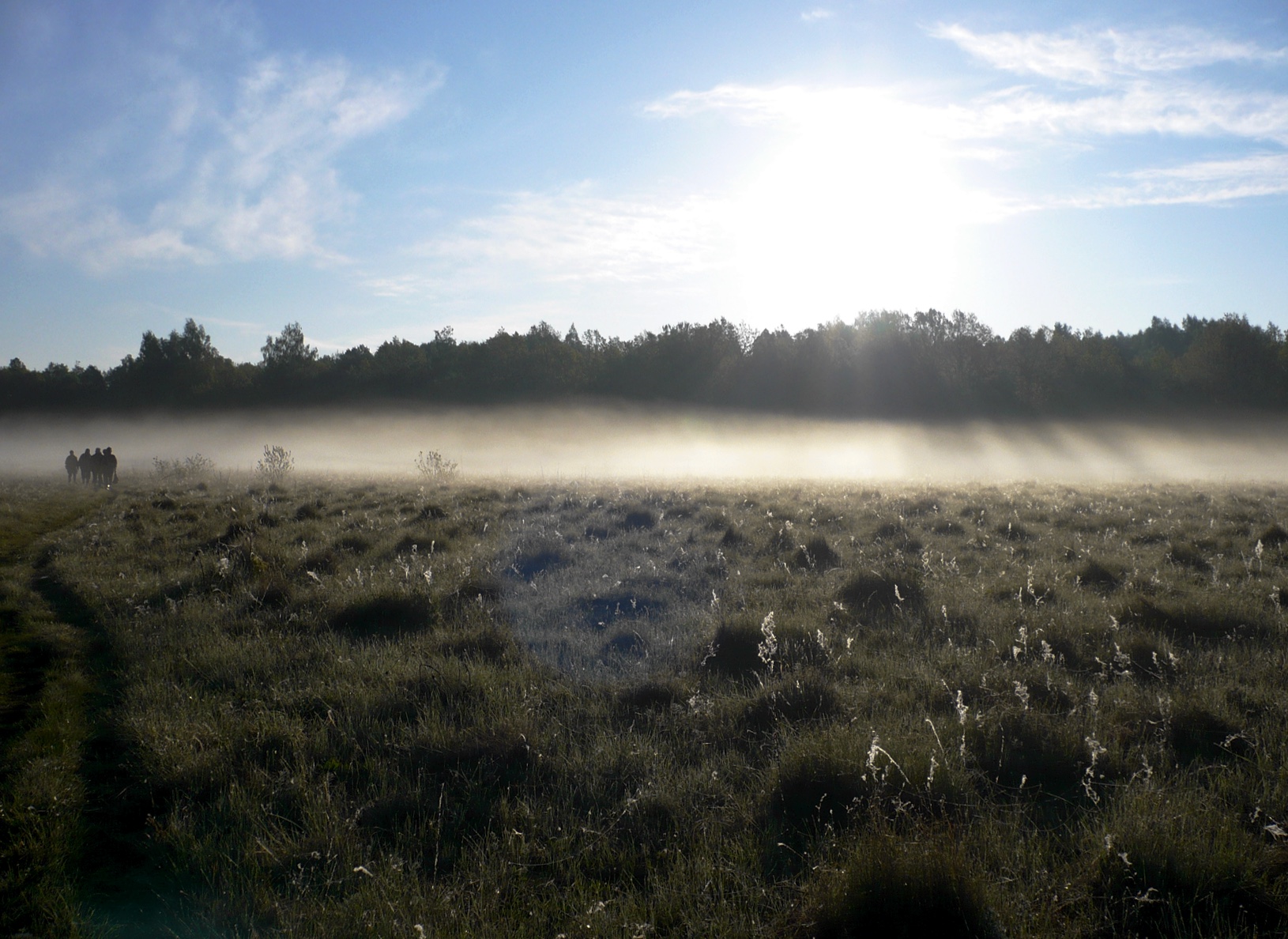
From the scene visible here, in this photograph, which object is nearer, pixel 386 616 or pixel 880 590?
pixel 386 616

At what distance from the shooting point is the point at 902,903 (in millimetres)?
2785

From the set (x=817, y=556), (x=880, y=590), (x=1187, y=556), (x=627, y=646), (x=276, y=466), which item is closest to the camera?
(x=627, y=646)

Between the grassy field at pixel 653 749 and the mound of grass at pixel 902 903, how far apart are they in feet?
0.04

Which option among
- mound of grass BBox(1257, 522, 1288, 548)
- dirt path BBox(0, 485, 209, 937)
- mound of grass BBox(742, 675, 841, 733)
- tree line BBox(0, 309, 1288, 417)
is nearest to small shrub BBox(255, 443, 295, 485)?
dirt path BBox(0, 485, 209, 937)

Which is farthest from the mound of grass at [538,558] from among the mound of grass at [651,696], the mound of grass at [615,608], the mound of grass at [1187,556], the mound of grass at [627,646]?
the mound of grass at [1187,556]

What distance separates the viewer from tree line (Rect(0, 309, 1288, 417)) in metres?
51.2

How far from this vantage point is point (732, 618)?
6.63 metres

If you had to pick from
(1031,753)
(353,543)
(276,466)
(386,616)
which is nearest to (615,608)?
(386,616)

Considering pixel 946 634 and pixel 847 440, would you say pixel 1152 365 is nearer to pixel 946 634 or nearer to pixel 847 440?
pixel 847 440

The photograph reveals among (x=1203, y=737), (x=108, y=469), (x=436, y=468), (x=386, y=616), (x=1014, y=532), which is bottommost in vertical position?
(x=1203, y=737)

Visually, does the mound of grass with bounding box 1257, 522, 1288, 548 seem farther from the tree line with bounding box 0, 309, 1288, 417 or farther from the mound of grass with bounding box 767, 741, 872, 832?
the tree line with bounding box 0, 309, 1288, 417

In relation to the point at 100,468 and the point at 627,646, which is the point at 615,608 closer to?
the point at 627,646

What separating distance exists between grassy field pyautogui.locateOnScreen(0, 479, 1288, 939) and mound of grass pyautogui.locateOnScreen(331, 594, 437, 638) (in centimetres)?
3

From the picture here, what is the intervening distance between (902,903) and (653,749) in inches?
68.9
